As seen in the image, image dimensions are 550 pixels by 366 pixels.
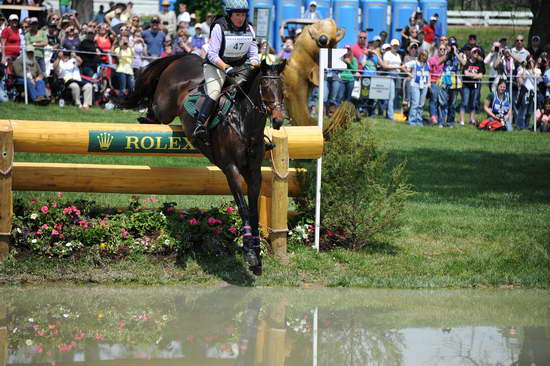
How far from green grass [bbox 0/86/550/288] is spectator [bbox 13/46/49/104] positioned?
17.2ft

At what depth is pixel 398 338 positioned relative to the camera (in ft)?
26.8

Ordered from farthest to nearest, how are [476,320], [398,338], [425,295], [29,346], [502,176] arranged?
[502,176] < [425,295] < [476,320] < [398,338] < [29,346]

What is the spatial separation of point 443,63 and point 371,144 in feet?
44.6

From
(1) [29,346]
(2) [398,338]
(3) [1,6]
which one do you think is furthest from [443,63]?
(1) [29,346]

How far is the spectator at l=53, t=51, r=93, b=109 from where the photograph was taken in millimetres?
21266

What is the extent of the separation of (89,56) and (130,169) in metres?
12.3

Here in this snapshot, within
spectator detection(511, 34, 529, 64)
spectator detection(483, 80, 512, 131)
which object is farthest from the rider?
spectator detection(511, 34, 529, 64)

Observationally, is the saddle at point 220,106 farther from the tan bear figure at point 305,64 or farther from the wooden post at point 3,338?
the tan bear figure at point 305,64

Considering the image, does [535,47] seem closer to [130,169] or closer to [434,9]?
[434,9]

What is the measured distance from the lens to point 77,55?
22047 mm

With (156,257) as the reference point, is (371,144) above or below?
above

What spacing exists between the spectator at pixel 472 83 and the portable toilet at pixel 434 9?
27.4 ft

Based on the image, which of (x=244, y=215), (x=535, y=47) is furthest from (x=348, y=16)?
(x=244, y=215)

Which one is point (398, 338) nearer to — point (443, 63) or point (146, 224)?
point (146, 224)
